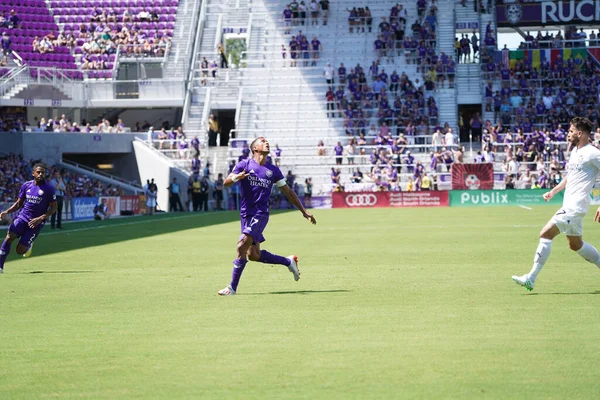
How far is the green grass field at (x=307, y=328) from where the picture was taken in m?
7.47

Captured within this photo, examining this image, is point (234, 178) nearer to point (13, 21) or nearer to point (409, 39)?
point (409, 39)

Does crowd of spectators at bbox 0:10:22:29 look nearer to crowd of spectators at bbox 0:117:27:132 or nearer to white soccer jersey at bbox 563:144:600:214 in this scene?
crowd of spectators at bbox 0:117:27:132

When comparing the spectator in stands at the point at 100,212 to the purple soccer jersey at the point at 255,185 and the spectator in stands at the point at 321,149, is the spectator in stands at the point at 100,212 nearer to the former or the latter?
the spectator in stands at the point at 321,149

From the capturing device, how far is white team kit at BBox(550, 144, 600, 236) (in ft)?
39.9

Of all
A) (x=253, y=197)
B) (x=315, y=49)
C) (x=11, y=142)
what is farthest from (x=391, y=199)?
(x=253, y=197)

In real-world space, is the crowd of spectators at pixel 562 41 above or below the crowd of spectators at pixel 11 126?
above

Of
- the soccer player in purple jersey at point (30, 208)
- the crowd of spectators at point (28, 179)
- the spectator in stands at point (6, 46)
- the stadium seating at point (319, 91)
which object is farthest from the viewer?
the spectator in stands at point (6, 46)

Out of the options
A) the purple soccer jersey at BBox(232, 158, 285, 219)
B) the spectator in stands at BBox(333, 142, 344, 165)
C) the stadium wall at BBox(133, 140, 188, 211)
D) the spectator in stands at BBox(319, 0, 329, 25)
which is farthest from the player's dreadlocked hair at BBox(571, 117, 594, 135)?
the spectator in stands at BBox(319, 0, 329, 25)

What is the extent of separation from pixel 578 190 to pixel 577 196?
0.11 meters

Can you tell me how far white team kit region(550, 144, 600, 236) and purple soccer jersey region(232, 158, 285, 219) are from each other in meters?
3.71

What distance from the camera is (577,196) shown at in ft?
40.2

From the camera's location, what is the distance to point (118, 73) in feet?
206

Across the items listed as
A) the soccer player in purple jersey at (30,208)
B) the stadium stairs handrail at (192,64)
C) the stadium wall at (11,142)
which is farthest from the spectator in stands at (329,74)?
the soccer player in purple jersey at (30,208)

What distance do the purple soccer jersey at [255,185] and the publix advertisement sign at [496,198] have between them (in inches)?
1517
